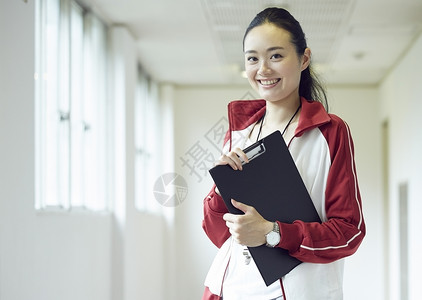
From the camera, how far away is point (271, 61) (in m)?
1.43

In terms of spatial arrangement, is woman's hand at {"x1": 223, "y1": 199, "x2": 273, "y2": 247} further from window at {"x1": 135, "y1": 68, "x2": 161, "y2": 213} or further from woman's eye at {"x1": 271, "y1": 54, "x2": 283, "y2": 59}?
window at {"x1": 135, "y1": 68, "x2": 161, "y2": 213}

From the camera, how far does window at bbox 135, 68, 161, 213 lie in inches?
279

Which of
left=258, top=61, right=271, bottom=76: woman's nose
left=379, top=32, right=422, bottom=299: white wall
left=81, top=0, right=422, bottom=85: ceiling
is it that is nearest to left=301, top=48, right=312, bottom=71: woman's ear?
left=258, top=61, right=271, bottom=76: woman's nose

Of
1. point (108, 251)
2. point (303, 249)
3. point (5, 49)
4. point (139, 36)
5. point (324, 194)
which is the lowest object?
point (108, 251)

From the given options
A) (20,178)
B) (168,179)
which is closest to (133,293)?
(168,179)

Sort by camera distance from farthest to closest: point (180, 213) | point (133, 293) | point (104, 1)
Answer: point (180, 213)
point (133, 293)
point (104, 1)

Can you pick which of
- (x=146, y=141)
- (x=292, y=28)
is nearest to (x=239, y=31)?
(x=146, y=141)

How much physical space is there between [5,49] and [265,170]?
7.33 feet

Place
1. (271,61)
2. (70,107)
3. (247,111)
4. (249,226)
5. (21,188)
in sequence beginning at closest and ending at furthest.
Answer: (249,226) → (271,61) → (247,111) → (21,188) → (70,107)

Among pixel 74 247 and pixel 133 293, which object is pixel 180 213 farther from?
pixel 74 247

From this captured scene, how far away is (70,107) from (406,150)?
336cm

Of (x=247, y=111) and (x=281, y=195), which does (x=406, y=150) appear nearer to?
(x=247, y=111)

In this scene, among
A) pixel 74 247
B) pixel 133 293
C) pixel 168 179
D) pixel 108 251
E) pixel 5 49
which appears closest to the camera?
pixel 5 49

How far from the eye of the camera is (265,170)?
1.38 m
